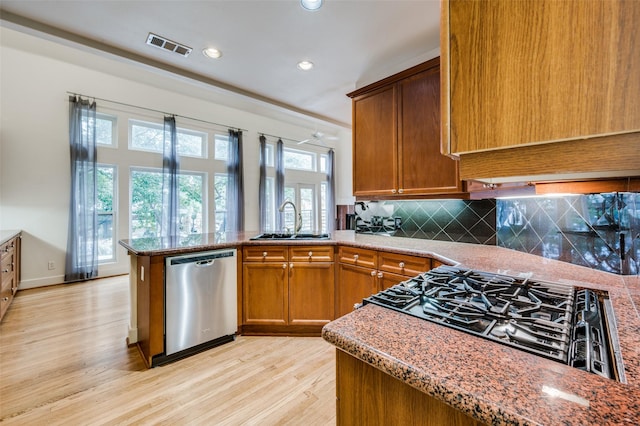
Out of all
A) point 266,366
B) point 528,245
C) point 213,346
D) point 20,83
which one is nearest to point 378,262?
point 528,245

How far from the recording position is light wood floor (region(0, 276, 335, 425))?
1.62 metres

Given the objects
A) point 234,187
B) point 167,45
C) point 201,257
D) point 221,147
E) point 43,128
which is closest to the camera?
point 201,257

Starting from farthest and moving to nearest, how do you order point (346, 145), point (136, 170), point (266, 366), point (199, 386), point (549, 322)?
point (346, 145) < point (136, 170) < point (266, 366) < point (199, 386) < point (549, 322)

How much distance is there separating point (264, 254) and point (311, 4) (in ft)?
6.76

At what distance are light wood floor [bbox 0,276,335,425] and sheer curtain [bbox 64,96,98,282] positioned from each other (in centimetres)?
158

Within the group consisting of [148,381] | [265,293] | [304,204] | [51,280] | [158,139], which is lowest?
[148,381]

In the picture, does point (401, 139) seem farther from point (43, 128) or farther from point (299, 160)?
point (43, 128)

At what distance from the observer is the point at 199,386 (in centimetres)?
189

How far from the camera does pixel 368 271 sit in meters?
2.36

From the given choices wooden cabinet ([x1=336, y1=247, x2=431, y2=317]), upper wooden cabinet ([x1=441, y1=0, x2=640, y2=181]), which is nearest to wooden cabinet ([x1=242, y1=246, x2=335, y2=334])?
wooden cabinet ([x1=336, y1=247, x2=431, y2=317])

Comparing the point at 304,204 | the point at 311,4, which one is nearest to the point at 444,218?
the point at 311,4

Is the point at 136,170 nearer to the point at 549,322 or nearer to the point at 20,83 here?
the point at 20,83

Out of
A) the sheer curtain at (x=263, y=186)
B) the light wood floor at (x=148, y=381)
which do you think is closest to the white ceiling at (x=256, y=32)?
the light wood floor at (x=148, y=381)

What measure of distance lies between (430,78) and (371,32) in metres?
0.65
